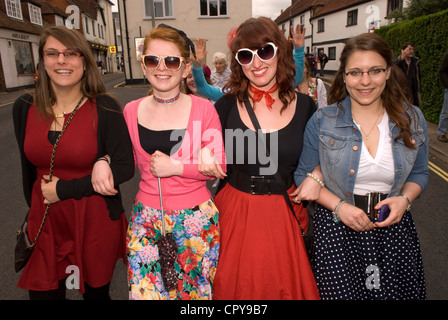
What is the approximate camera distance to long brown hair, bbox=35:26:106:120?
2004 millimetres

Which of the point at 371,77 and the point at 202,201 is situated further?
the point at 202,201

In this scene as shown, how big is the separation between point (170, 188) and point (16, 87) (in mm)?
24561

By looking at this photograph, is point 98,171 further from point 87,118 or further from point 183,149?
point 183,149

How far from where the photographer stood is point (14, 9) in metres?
23.8

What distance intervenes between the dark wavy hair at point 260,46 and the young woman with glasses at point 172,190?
37cm

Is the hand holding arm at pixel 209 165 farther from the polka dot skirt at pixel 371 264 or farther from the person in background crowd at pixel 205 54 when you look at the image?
the person in background crowd at pixel 205 54

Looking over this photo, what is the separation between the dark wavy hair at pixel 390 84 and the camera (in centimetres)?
194

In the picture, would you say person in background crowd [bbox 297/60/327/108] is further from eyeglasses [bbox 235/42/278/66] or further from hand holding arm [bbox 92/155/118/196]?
hand holding arm [bbox 92/155/118/196]

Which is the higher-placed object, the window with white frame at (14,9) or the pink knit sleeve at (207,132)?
the window with white frame at (14,9)

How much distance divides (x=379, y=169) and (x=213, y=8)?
80.3ft

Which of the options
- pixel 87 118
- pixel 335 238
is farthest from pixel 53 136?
pixel 335 238

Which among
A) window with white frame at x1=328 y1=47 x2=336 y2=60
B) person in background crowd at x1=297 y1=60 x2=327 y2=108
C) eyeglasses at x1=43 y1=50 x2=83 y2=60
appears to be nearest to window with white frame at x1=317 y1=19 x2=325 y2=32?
window with white frame at x1=328 y1=47 x2=336 y2=60

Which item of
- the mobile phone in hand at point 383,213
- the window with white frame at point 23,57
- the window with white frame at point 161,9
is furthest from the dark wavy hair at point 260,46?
the window with white frame at point 23,57
